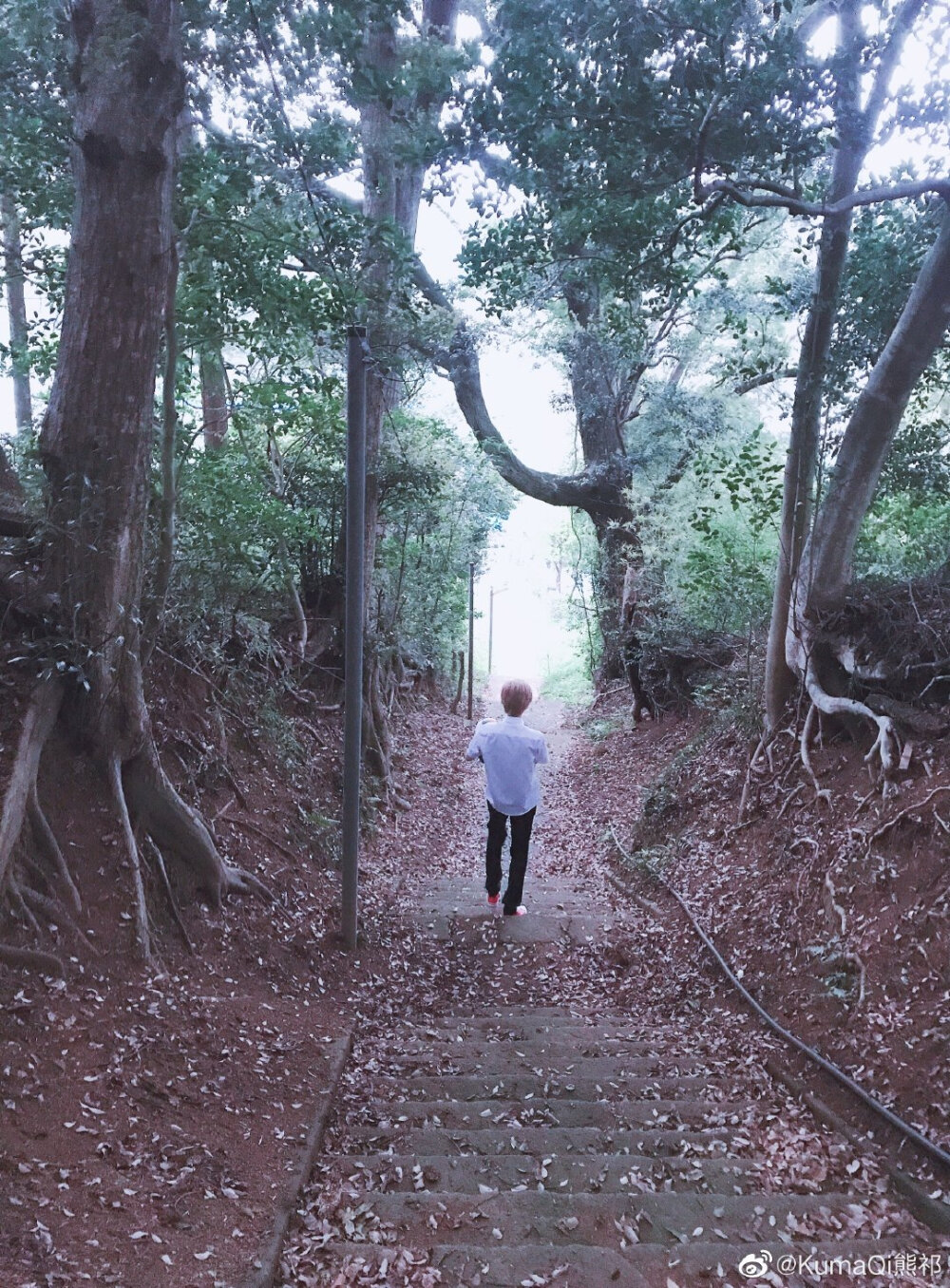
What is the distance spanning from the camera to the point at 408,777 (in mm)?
12414

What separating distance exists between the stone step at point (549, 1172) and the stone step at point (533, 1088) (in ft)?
1.99

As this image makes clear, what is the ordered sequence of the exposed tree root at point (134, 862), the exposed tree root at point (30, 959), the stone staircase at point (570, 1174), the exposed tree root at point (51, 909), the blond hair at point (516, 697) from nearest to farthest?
the stone staircase at point (570, 1174)
the exposed tree root at point (30, 959)
the exposed tree root at point (51, 909)
the exposed tree root at point (134, 862)
the blond hair at point (516, 697)

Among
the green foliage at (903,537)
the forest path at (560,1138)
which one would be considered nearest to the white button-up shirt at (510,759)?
the forest path at (560,1138)

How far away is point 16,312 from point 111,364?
666 cm

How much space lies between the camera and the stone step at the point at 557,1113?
4.24m

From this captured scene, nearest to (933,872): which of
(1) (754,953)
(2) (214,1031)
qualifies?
(1) (754,953)

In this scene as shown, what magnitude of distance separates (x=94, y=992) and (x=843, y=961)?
3971 mm

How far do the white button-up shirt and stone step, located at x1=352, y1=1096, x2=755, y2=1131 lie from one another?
2.68m

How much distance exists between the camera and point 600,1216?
3383 mm

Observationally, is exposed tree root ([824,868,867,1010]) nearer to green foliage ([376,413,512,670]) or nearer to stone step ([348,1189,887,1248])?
stone step ([348,1189,887,1248])

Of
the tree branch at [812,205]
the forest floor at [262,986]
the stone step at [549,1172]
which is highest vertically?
the tree branch at [812,205]

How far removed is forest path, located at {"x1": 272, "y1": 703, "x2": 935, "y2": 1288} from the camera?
3111 millimetres

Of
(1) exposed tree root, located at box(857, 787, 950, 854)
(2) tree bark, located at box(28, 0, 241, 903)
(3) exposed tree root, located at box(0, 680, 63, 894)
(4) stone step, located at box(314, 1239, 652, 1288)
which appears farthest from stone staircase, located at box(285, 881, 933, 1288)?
(2) tree bark, located at box(28, 0, 241, 903)

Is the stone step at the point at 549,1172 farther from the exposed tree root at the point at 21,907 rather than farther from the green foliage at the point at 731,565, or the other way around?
the green foliage at the point at 731,565
